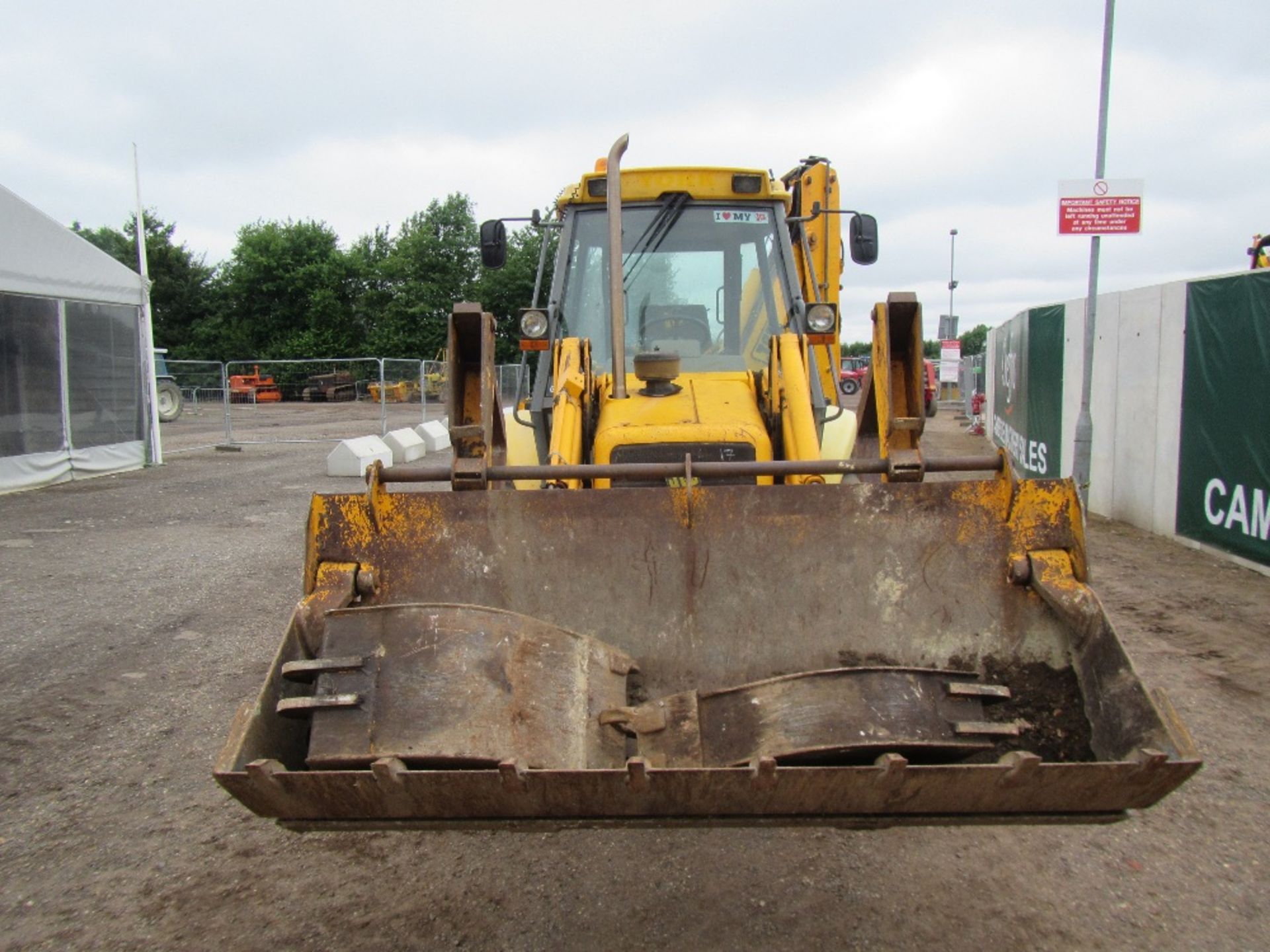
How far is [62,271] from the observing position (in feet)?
43.8

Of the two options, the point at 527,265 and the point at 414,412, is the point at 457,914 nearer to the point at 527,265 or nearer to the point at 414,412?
the point at 414,412

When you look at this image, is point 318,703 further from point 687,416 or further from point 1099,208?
point 1099,208

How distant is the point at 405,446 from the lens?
57.0 ft

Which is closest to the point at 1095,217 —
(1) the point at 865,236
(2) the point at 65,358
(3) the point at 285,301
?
(1) the point at 865,236

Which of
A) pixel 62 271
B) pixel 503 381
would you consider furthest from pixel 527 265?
A: pixel 62 271

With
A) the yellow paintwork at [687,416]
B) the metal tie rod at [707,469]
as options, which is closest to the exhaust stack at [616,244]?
the yellow paintwork at [687,416]

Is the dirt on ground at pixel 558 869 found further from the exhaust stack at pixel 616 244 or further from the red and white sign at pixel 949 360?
the red and white sign at pixel 949 360

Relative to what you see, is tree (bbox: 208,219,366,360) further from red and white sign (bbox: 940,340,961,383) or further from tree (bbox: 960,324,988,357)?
tree (bbox: 960,324,988,357)

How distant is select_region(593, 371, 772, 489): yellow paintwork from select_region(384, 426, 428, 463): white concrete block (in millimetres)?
12337

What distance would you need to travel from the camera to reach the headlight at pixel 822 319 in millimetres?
4816

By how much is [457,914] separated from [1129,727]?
82.7 inches

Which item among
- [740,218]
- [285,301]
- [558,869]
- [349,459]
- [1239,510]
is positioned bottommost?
[558,869]

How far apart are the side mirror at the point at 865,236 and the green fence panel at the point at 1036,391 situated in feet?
23.5

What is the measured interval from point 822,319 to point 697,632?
210cm
